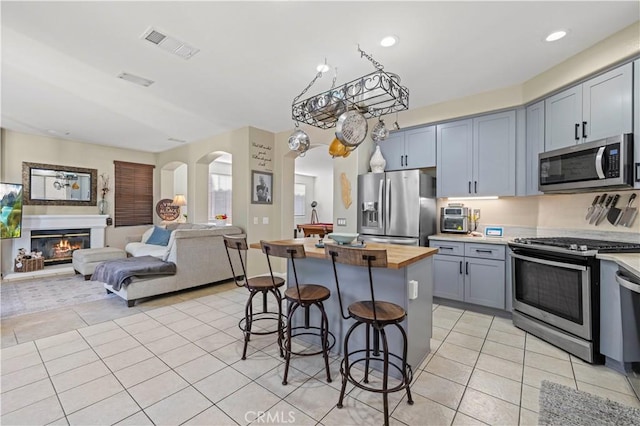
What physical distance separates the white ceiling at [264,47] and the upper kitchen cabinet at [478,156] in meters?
0.42

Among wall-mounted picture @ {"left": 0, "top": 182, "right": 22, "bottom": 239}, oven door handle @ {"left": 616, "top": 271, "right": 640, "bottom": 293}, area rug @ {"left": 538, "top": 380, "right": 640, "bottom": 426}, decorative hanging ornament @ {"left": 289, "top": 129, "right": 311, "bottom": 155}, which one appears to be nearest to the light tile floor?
area rug @ {"left": 538, "top": 380, "right": 640, "bottom": 426}

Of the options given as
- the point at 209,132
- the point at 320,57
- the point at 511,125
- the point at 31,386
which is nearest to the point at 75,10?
the point at 320,57

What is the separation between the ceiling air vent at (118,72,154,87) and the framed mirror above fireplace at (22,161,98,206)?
13.1 ft

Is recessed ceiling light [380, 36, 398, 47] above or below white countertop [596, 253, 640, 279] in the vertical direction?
above

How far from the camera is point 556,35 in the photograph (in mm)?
2471

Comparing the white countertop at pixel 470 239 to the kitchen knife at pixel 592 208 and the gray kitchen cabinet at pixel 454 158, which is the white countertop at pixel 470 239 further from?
the kitchen knife at pixel 592 208

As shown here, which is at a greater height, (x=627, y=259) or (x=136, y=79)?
(x=136, y=79)

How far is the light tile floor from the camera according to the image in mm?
1758

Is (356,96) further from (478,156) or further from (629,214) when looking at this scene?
(629,214)

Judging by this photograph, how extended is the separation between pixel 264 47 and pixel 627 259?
3423 mm

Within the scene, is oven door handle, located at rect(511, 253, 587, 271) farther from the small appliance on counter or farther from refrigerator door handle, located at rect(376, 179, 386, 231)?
refrigerator door handle, located at rect(376, 179, 386, 231)

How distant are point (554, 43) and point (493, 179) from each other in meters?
1.49

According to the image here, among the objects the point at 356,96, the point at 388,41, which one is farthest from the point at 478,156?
the point at 356,96

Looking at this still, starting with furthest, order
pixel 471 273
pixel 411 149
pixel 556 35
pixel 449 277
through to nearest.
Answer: pixel 411 149 → pixel 449 277 → pixel 471 273 → pixel 556 35
